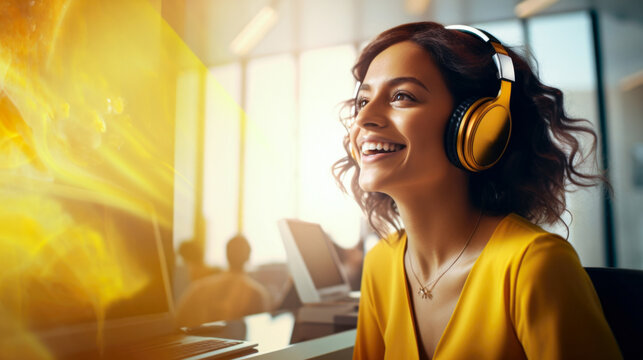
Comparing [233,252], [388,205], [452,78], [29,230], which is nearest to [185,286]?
[233,252]

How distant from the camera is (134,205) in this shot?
4.19 ft

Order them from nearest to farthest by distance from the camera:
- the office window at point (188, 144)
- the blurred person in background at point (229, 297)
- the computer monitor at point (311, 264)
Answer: the computer monitor at point (311, 264) → the blurred person in background at point (229, 297) → the office window at point (188, 144)

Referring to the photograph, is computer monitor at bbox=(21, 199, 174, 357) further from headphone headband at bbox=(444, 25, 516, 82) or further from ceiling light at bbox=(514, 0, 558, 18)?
ceiling light at bbox=(514, 0, 558, 18)

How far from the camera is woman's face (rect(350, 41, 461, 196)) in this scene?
2.73ft

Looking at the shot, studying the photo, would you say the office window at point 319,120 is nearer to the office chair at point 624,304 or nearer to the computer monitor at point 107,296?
the computer monitor at point 107,296

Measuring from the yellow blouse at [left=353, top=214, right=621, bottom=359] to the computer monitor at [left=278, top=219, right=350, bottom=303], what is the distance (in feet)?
2.26

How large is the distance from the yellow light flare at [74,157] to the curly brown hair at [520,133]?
2.77 feet

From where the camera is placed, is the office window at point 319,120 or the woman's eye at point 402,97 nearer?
the woman's eye at point 402,97

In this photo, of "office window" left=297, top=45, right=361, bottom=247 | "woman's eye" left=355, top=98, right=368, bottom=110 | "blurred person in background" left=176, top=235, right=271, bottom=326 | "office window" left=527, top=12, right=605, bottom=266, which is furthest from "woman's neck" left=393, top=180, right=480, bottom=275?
"office window" left=527, top=12, right=605, bottom=266

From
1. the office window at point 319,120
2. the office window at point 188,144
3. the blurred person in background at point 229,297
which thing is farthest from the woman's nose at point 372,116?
the office window at point 319,120

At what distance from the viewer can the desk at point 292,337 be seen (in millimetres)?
1053

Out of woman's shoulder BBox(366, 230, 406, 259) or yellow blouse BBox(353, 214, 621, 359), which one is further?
woman's shoulder BBox(366, 230, 406, 259)

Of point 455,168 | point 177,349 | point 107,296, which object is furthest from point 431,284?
point 107,296

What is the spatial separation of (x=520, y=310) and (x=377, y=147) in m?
0.37
